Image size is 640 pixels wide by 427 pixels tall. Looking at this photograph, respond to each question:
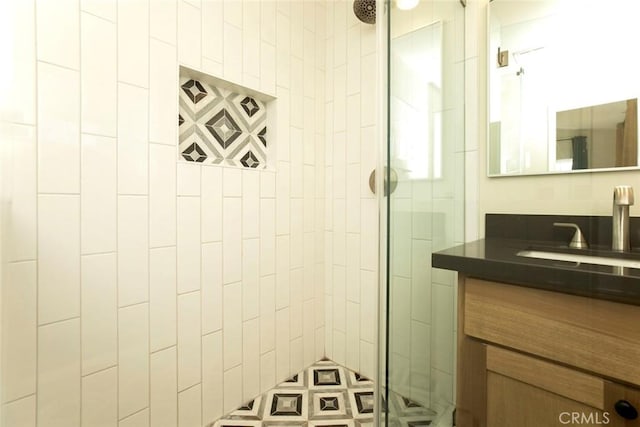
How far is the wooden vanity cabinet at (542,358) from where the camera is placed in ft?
2.20

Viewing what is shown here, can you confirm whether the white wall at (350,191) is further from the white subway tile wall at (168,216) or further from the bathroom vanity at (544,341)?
the bathroom vanity at (544,341)

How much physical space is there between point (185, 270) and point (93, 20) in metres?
0.96

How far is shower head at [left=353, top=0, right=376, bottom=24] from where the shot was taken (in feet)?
5.19

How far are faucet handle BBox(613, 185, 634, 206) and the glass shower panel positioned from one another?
502mm

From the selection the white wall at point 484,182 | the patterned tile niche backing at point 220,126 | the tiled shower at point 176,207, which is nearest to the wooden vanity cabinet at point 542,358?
the tiled shower at point 176,207

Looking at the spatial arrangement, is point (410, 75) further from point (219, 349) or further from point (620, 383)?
point (219, 349)

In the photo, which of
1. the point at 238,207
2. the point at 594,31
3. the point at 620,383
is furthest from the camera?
the point at 238,207

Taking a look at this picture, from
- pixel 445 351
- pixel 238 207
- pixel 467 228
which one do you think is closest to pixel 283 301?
pixel 238 207

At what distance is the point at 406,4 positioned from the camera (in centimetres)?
93

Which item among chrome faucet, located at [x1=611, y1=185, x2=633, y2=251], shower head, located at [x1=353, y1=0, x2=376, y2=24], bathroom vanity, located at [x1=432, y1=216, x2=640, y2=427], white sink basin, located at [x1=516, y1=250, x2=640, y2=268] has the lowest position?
bathroom vanity, located at [x1=432, y1=216, x2=640, y2=427]

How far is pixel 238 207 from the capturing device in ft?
4.98

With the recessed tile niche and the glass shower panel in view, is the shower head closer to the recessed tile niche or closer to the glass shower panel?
the glass shower panel

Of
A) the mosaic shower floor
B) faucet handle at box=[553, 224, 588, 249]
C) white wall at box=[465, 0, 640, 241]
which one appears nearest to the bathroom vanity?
faucet handle at box=[553, 224, 588, 249]

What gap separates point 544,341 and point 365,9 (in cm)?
162
